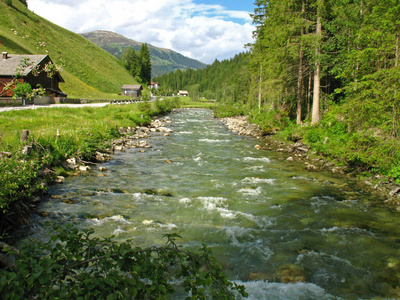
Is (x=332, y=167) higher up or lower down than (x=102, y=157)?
lower down

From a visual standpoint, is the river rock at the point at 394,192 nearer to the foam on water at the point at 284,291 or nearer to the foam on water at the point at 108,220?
the foam on water at the point at 284,291

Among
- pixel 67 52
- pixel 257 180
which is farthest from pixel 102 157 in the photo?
pixel 67 52

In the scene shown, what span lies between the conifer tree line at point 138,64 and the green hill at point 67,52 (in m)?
18.6

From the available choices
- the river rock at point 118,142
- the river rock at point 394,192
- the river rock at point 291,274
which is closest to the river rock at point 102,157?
the river rock at point 118,142

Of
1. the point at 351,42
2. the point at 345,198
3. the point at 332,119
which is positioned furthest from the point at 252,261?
the point at 351,42

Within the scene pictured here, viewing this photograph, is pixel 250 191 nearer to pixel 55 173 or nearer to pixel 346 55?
pixel 55 173

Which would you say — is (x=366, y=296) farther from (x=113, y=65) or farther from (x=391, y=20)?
(x=113, y=65)

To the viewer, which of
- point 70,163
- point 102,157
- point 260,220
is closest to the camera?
point 260,220

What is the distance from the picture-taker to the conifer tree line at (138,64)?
14788 cm

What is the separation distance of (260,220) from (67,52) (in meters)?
104

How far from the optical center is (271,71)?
2591cm

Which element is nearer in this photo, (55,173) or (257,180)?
(55,173)

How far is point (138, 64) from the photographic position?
14888 centimetres

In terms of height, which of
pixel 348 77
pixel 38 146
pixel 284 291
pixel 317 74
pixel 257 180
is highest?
pixel 317 74
